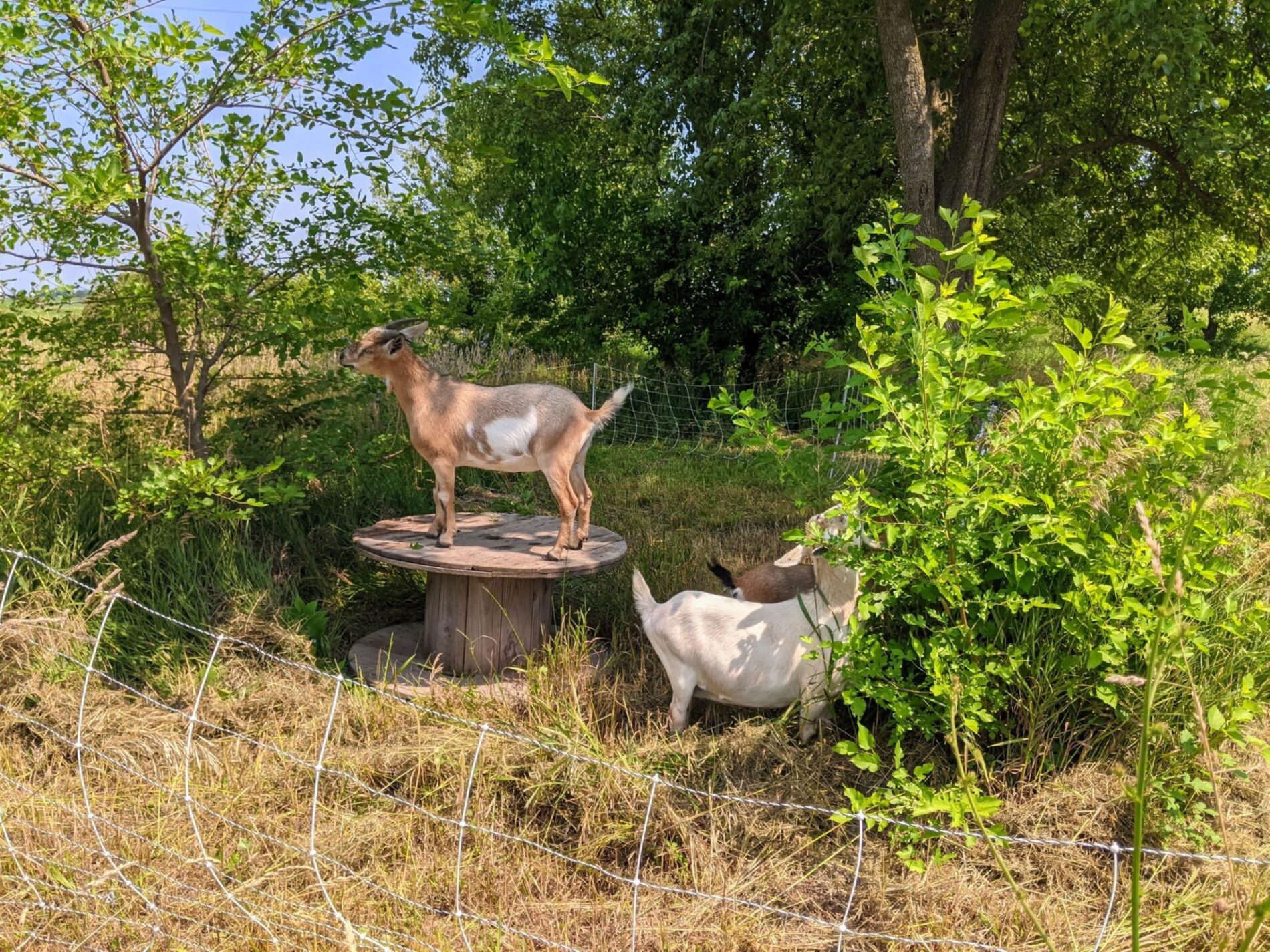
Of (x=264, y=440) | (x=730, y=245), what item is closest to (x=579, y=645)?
(x=264, y=440)

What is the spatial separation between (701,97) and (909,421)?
8728mm

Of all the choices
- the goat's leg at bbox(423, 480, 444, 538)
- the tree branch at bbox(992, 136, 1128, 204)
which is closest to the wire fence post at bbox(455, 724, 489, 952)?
the goat's leg at bbox(423, 480, 444, 538)

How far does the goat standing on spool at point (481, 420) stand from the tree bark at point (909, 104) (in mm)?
5124

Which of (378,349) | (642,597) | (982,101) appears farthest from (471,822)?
(982,101)

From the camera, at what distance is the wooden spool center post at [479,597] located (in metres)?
4.05

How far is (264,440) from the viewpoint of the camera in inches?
209

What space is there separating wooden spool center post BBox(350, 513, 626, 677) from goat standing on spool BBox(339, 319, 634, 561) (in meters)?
0.15

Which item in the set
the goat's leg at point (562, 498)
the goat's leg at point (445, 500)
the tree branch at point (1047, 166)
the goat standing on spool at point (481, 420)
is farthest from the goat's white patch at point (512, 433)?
the tree branch at point (1047, 166)

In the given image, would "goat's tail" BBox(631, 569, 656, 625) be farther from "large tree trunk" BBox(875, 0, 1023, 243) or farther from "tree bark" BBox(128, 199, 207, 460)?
"large tree trunk" BBox(875, 0, 1023, 243)

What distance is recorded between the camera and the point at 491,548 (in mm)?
4238

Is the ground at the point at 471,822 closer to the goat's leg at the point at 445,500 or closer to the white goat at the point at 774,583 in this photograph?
the white goat at the point at 774,583

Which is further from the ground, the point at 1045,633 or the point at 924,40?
the point at 924,40

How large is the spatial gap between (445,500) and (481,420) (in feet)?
1.39

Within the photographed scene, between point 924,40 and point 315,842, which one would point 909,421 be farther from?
point 924,40
